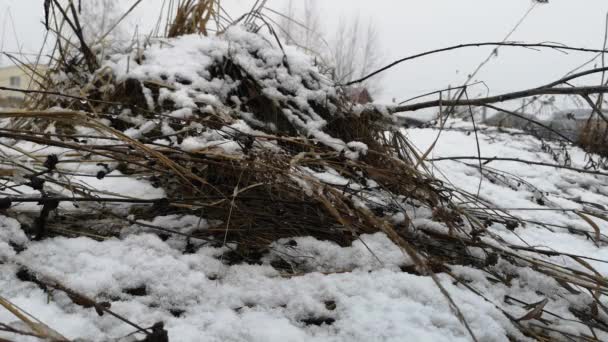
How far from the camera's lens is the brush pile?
749 millimetres

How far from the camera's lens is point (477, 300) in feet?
2.60

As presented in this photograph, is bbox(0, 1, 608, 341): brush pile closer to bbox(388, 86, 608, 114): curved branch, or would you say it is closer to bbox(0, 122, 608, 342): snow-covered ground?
bbox(0, 122, 608, 342): snow-covered ground

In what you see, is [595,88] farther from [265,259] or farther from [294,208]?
[265,259]

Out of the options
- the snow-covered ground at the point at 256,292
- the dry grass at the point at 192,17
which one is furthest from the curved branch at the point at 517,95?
the dry grass at the point at 192,17

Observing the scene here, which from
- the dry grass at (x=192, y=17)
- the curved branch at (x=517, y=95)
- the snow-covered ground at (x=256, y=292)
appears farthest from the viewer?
the dry grass at (x=192, y=17)

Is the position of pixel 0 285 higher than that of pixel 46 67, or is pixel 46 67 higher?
pixel 46 67

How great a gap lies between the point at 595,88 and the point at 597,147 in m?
3.14

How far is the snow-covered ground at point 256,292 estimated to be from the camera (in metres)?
0.66

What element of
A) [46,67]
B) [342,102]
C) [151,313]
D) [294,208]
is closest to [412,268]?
[294,208]

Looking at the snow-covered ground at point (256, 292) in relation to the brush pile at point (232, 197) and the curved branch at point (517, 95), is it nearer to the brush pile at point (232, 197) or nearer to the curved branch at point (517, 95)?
the brush pile at point (232, 197)

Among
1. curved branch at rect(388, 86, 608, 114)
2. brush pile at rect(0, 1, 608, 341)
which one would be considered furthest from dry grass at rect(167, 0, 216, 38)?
curved branch at rect(388, 86, 608, 114)

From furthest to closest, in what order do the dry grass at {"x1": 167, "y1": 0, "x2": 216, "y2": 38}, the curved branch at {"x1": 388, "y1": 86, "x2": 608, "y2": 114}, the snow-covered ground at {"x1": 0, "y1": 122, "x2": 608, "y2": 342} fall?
the dry grass at {"x1": 167, "y1": 0, "x2": 216, "y2": 38}, the curved branch at {"x1": 388, "y1": 86, "x2": 608, "y2": 114}, the snow-covered ground at {"x1": 0, "y1": 122, "x2": 608, "y2": 342}

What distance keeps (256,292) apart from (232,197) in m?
0.23

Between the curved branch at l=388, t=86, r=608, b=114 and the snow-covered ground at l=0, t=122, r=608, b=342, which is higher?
the curved branch at l=388, t=86, r=608, b=114
